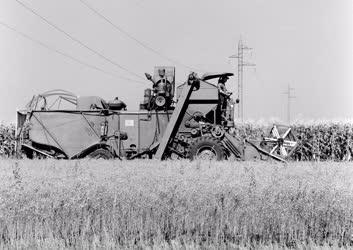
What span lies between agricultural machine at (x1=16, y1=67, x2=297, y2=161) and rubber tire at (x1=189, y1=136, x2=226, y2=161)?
403mm

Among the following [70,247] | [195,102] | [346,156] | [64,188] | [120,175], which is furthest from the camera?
[346,156]

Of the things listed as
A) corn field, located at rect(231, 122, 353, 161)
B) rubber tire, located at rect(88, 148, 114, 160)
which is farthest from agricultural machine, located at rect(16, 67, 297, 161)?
corn field, located at rect(231, 122, 353, 161)

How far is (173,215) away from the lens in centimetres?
571

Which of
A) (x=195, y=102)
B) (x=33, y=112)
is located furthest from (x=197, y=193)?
(x=33, y=112)

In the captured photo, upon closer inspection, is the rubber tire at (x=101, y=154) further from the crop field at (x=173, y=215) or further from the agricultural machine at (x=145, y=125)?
the crop field at (x=173, y=215)

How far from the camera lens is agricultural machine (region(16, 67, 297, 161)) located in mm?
13867

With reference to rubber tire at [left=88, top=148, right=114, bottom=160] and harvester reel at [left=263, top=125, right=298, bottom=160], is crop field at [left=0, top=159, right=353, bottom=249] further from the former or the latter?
harvester reel at [left=263, top=125, right=298, bottom=160]

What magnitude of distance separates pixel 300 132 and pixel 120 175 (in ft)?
56.5

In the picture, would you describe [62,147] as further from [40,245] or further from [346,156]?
[346,156]

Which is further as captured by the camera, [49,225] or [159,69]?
[159,69]

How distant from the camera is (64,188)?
5.83m

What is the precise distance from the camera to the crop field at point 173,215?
220 inches

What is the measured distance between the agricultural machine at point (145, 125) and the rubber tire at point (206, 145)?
15.9 inches

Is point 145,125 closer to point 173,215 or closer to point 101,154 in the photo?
point 101,154
